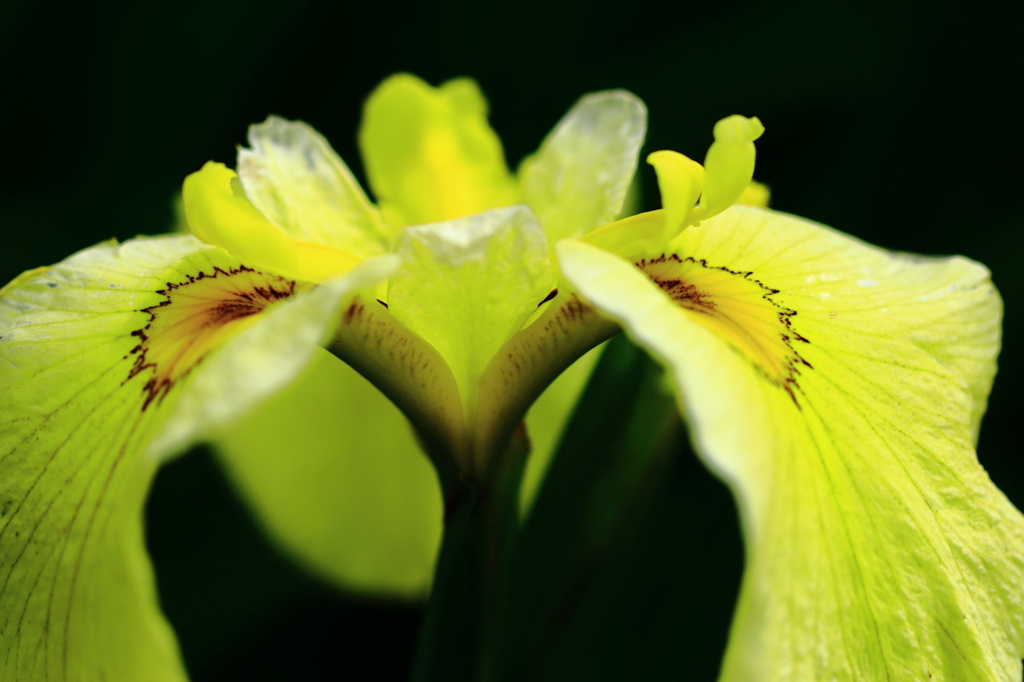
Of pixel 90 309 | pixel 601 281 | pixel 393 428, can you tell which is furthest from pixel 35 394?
pixel 393 428

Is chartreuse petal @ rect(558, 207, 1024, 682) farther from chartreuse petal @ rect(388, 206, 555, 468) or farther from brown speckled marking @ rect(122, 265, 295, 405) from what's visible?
brown speckled marking @ rect(122, 265, 295, 405)

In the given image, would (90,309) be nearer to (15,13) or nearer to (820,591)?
(820,591)

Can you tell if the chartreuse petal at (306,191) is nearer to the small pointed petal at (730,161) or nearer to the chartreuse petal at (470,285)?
the chartreuse petal at (470,285)

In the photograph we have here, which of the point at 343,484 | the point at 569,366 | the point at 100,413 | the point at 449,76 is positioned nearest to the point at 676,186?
the point at 569,366

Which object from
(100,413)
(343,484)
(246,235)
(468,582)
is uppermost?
(246,235)

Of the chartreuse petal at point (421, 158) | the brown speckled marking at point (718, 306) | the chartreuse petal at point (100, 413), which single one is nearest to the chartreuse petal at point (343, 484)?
the chartreuse petal at point (421, 158)

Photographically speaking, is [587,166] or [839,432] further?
[587,166]

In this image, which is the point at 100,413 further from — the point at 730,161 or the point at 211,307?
the point at 730,161
